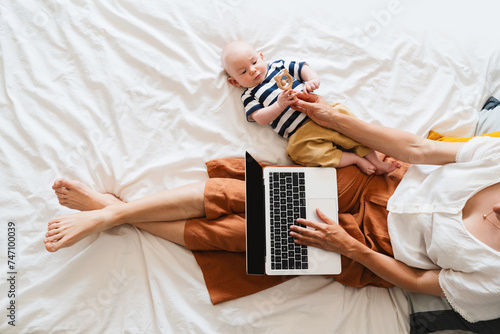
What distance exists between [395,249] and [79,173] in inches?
46.6

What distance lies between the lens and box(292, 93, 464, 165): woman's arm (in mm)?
1394

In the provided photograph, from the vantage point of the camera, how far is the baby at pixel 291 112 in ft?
4.97

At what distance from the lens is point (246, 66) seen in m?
1.56

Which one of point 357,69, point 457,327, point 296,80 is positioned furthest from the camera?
point 357,69

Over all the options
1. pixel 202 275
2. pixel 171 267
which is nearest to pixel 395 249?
pixel 202 275

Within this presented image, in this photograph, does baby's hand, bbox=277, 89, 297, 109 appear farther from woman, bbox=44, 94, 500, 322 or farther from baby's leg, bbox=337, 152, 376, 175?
baby's leg, bbox=337, 152, 376, 175

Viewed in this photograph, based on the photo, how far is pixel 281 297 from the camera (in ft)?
4.83

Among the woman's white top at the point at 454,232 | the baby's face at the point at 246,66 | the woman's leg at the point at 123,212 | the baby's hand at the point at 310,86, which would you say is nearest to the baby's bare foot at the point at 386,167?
the woman's white top at the point at 454,232

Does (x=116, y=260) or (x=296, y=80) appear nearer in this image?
(x=116, y=260)

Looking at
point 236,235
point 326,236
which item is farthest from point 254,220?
point 326,236

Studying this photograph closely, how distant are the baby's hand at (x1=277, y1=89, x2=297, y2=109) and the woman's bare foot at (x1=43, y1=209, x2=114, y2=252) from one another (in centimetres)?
75

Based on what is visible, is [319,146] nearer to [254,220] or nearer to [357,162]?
[357,162]

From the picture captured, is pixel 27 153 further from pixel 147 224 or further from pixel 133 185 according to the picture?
pixel 147 224

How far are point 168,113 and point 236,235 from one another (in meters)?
0.57
